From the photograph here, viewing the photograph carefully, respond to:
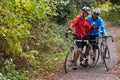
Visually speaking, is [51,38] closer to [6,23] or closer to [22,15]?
[22,15]

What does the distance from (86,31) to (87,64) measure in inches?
43.5

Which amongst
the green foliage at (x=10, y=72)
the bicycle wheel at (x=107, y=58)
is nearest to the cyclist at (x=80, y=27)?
the bicycle wheel at (x=107, y=58)

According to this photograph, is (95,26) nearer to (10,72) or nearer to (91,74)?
(91,74)

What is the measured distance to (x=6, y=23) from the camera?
27.2 ft

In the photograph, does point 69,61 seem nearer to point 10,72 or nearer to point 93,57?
point 93,57

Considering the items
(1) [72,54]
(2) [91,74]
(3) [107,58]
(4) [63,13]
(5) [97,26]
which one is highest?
(5) [97,26]

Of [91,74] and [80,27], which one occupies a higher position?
[80,27]

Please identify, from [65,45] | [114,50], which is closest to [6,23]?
[65,45]

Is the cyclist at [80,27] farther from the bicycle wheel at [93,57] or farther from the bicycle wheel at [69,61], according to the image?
the bicycle wheel at [93,57]

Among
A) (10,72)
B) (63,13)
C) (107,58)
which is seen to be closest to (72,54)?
(107,58)

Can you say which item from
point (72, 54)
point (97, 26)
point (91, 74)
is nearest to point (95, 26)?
point (97, 26)

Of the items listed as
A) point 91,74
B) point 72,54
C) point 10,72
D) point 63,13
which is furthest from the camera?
point 63,13

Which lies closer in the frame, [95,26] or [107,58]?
[95,26]

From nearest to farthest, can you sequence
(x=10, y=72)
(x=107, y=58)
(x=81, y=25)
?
(x=10, y=72)
(x=81, y=25)
(x=107, y=58)
